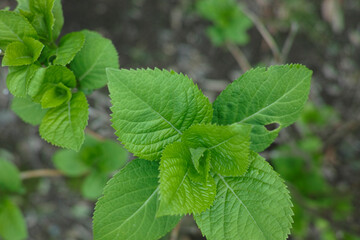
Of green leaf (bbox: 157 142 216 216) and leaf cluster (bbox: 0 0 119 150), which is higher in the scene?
leaf cluster (bbox: 0 0 119 150)

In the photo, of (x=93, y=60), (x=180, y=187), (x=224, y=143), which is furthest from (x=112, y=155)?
(x=224, y=143)

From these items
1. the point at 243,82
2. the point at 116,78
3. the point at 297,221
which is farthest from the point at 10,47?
the point at 297,221

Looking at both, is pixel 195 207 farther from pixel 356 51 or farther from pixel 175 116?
pixel 356 51

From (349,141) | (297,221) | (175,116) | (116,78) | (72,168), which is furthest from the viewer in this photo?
(349,141)

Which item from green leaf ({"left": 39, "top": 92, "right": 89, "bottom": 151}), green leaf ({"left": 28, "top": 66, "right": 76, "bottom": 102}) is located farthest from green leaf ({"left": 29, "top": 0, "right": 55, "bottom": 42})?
green leaf ({"left": 39, "top": 92, "right": 89, "bottom": 151})

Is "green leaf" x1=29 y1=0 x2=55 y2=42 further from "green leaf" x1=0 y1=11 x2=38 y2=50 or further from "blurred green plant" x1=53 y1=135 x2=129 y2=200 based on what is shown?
"blurred green plant" x1=53 y1=135 x2=129 y2=200
